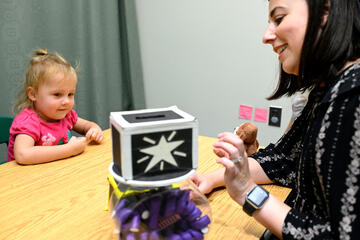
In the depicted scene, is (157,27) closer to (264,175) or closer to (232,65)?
(232,65)

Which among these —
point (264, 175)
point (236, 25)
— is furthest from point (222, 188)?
point (236, 25)

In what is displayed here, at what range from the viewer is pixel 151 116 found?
0.57 m

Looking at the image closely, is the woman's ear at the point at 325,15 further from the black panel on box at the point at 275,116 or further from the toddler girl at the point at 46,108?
the black panel on box at the point at 275,116

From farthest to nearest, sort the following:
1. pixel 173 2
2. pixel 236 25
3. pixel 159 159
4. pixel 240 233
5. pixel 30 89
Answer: pixel 173 2 < pixel 236 25 < pixel 30 89 < pixel 240 233 < pixel 159 159

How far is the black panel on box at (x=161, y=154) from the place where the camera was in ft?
1.71

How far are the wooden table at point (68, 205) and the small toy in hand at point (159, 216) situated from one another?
0.13 meters

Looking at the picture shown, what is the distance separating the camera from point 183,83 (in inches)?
99.7

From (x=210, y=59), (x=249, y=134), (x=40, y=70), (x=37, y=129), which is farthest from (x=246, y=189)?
(x=210, y=59)

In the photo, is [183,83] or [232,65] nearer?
[232,65]

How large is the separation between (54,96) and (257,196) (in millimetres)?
977

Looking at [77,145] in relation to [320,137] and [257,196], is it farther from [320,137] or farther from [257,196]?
[320,137]

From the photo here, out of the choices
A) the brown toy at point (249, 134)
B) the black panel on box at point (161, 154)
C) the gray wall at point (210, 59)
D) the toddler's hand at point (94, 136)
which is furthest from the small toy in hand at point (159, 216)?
the gray wall at point (210, 59)

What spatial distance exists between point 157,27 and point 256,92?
0.99 metres

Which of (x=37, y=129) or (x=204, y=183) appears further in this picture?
(x=37, y=129)
